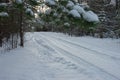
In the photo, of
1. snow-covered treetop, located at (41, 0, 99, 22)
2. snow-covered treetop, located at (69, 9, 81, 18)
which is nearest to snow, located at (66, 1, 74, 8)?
snow-covered treetop, located at (41, 0, 99, 22)

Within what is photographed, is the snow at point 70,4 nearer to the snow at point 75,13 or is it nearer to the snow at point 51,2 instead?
the snow at point 75,13

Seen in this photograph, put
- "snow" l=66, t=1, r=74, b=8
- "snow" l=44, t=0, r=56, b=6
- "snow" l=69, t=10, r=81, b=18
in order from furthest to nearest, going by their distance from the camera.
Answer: "snow" l=44, t=0, r=56, b=6, "snow" l=66, t=1, r=74, b=8, "snow" l=69, t=10, r=81, b=18

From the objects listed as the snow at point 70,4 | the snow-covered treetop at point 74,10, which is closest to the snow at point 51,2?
the snow-covered treetop at point 74,10

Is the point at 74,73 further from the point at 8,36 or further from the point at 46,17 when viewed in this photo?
the point at 8,36

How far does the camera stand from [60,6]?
6.00 m

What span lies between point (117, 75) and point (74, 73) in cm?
172

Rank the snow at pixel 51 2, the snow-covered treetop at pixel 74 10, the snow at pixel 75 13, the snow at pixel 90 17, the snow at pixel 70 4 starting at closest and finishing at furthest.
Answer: the snow at pixel 90 17 → the snow-covered treetop at pixel 74 10 → the snow at pixel 75 13 → the snow at pixel 70 4 → the snow at pixel 51 2

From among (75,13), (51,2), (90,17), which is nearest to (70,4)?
(75,13)

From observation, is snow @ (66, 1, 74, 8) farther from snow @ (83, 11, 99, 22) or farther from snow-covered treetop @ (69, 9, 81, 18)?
snow @ (83, 11, 99, 22)

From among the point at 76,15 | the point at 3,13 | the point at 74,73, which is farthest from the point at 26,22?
the point at 76,15

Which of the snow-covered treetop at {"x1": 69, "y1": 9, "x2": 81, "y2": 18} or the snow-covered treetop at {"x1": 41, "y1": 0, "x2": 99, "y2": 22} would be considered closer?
the snow-covered treetop at {"x1": 41, "y1": 0, "x2": 99, "y2": 22}

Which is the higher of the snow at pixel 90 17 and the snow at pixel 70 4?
the snow at pixel 70 4

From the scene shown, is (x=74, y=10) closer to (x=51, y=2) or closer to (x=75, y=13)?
(x=75, y=13)

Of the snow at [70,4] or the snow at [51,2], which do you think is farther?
the snow at [51,2]
